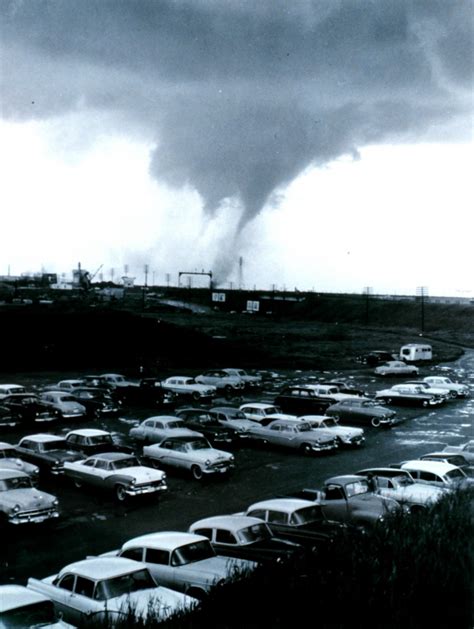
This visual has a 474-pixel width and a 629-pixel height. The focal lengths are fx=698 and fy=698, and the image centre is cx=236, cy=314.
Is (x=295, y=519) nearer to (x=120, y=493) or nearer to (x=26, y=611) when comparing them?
(x=120, y=493)

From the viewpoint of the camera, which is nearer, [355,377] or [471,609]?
[471,609]

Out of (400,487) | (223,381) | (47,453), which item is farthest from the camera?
(223,381)

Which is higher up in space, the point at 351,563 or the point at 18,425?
the point at 351,563

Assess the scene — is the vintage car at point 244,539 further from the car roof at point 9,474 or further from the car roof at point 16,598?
the car roof at point 9,474

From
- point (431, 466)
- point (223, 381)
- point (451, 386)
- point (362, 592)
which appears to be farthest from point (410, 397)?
point (362, 592)

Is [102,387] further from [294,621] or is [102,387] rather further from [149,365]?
[294,621]

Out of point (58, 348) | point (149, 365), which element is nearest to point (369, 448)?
point (149, 365)
